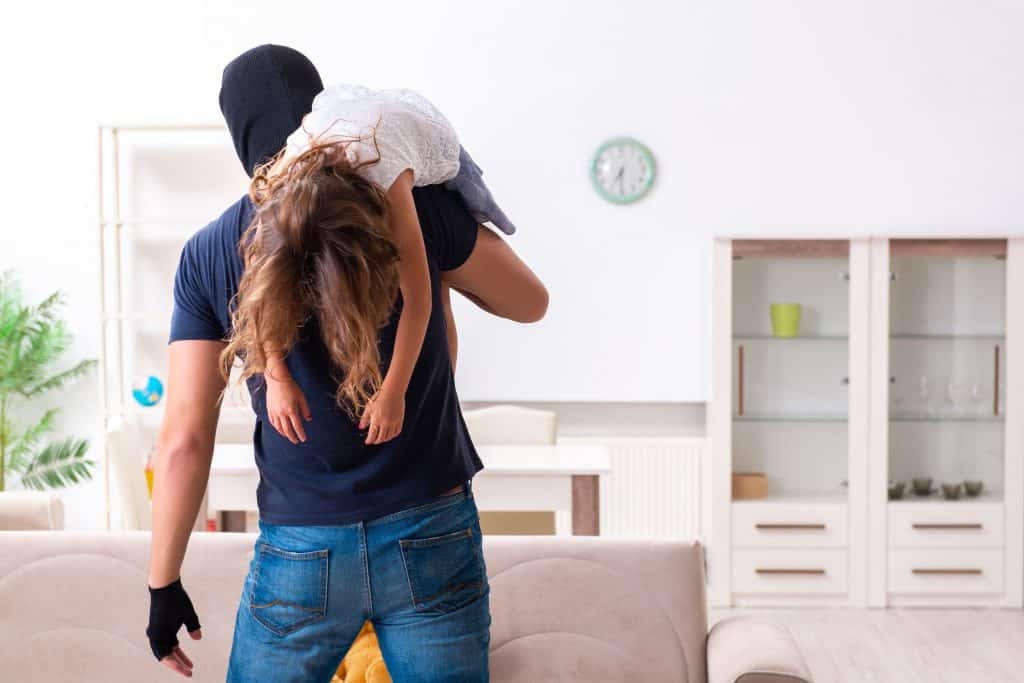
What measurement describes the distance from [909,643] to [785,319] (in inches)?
53.4

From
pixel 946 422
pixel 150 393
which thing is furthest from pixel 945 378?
pixel 150 393

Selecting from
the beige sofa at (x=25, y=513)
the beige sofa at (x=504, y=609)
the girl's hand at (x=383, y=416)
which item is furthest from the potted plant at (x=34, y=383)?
the girl's hand at (x=383, y=416)

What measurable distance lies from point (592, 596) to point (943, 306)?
2895 millimetres

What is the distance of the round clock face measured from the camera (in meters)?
4.59

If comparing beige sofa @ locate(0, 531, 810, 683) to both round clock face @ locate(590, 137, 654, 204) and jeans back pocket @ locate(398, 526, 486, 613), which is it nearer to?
jeans back pocket @ locate(398, 526, 486, 613)

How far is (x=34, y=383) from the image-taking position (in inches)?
184

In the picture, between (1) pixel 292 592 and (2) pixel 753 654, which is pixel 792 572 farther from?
(1) pixel 292 592

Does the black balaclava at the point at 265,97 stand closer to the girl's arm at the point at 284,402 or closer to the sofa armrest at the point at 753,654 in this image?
the girl's arm at the point at 284,402

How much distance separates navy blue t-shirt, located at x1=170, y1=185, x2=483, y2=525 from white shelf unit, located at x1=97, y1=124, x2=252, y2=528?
3.47 metres

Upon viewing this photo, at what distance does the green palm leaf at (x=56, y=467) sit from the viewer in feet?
15.0

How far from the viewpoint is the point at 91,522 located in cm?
482

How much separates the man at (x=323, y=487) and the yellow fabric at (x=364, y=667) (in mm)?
583

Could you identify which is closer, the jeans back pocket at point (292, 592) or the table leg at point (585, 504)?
the jeans back pocket at point (292, 592)

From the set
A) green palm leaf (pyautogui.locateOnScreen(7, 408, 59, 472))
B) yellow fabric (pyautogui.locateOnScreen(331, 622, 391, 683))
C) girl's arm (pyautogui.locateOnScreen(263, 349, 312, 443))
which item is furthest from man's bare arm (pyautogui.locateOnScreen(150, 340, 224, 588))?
green palm leaf (pyautogui.locateOnScreen(7, 408, 59, 472))
